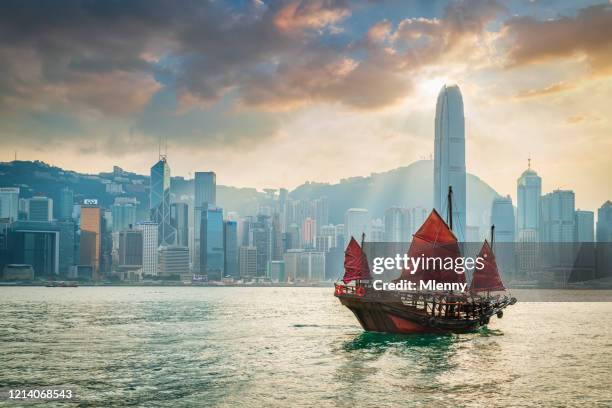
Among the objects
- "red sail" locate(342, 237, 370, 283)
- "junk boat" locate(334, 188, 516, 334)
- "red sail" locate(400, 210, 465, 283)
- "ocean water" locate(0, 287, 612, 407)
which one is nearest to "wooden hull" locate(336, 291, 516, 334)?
"junk boat" locate(334, 188, 516, 334)

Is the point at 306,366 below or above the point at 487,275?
below

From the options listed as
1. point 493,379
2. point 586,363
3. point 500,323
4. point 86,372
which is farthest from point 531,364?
point 500,323

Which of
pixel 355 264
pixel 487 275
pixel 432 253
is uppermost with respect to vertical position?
pixel 432 253

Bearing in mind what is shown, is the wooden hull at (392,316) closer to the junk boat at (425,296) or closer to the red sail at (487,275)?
the junk boat at (425,296)

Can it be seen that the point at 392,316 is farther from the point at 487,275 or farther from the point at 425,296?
the point at 487,275

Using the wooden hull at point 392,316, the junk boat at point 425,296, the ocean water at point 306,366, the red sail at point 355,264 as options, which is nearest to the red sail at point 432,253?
the junk boat at point 425,296

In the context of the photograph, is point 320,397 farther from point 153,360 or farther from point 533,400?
point 153,360

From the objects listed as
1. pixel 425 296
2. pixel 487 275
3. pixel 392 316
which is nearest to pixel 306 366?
pixel 392 316
